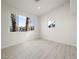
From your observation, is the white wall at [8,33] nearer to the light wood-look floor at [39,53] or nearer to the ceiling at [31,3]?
the ceiling at [31,3]

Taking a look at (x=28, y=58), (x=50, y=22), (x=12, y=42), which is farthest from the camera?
(x=50, y=22)

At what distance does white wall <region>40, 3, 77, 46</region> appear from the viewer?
467cm

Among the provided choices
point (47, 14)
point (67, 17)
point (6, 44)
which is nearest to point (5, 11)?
point (6, 44)

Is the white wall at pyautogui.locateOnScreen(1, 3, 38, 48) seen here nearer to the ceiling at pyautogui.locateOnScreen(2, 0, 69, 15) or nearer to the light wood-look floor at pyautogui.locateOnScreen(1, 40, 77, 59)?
the ceiling at pyautogui.locateOnScreen(2, 0, 69, 15)

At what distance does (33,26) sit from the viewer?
6.75m

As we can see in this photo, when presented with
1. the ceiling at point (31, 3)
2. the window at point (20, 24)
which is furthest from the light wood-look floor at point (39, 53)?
the ceiling at point (31, 3)

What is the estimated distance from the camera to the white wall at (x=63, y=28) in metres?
4.67

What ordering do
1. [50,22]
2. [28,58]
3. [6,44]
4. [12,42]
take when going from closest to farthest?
[28,58] < [6,44] < [12,42] < [50,22]

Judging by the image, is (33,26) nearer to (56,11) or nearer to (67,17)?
(56,11)

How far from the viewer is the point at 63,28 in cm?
525

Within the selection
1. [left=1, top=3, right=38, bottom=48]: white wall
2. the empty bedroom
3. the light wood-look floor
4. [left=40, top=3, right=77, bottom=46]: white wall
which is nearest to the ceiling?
the empty bedroom

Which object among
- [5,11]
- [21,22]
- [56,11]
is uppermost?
[56,11]

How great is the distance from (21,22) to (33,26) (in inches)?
62.0

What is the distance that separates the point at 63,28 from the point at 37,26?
2932mm
